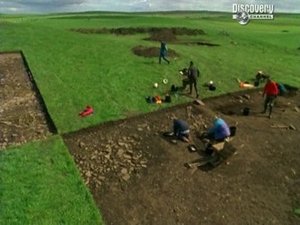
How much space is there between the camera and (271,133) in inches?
933

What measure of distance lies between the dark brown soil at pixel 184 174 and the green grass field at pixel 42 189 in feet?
2.19

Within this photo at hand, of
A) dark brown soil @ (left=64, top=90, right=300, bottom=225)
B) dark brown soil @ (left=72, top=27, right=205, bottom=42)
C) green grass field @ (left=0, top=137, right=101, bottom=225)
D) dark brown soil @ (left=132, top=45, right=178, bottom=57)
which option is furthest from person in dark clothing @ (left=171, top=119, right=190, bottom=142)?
dark brown soil @ (left=72, top=27, right=205, bottom=42)

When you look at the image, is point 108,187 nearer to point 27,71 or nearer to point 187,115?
point 187,115

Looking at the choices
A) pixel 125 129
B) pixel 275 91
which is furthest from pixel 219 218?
pixel 275 91

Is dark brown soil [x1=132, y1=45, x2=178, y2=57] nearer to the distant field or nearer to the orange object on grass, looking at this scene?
the distant field

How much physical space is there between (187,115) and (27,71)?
1526 cm

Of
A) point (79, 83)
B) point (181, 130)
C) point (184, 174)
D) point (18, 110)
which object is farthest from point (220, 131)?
point (79, 83)

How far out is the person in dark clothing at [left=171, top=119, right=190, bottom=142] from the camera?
21359 mm

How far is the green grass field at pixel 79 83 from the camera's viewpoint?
15820 millimetres

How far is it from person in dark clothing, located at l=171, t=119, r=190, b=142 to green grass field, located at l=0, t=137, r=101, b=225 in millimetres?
6237

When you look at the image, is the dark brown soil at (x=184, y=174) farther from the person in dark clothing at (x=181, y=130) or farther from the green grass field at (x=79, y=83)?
the green grass field at (x=79, y=83)

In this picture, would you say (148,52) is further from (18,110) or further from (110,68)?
(18,110)

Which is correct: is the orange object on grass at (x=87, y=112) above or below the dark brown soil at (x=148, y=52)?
above

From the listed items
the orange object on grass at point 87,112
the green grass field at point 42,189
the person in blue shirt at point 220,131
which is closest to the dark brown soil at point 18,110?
the green grass field at point 42,189
